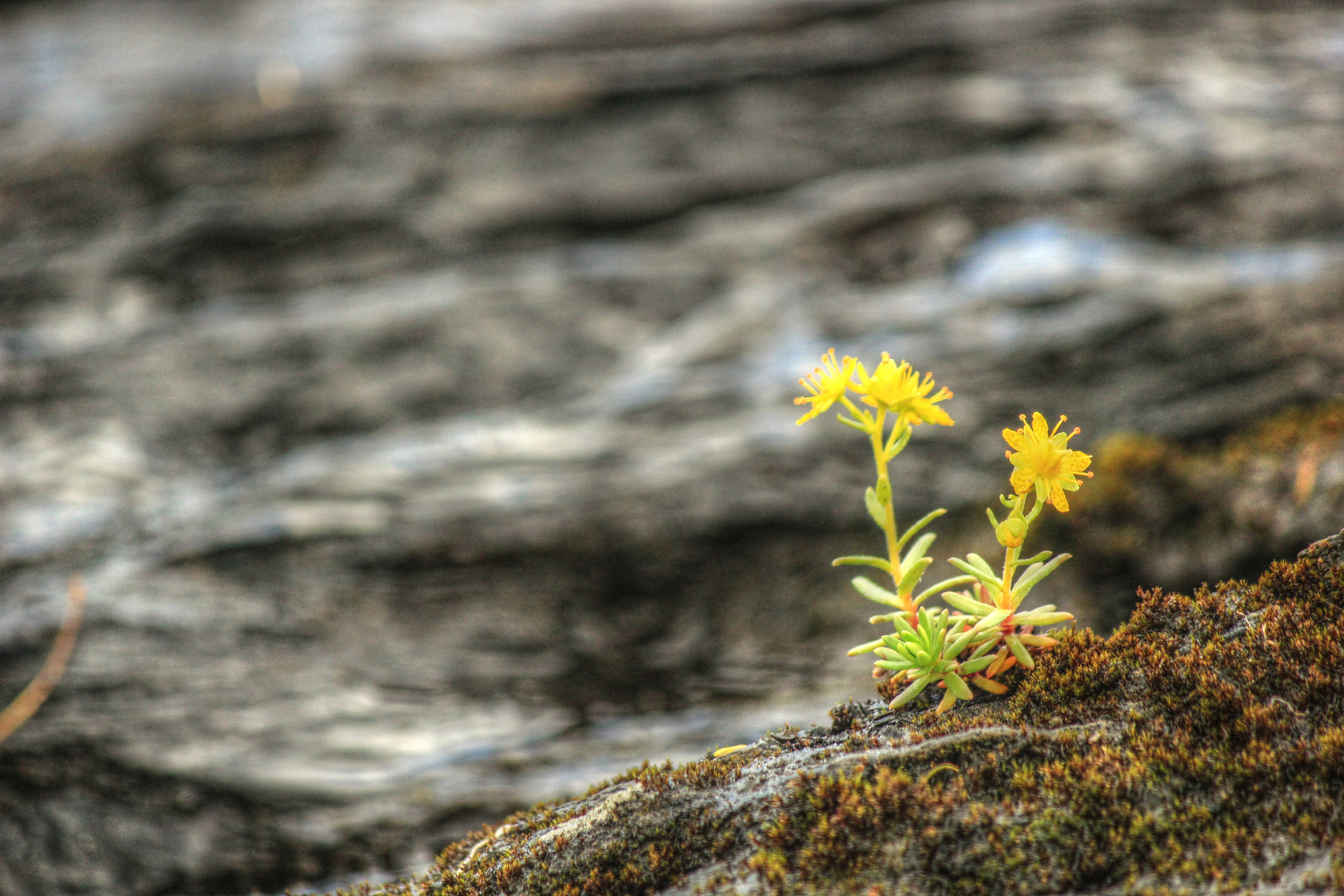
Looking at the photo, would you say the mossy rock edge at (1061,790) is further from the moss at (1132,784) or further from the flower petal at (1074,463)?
the flower petal at (1074,463)

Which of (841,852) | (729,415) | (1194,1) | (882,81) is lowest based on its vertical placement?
(841,852)

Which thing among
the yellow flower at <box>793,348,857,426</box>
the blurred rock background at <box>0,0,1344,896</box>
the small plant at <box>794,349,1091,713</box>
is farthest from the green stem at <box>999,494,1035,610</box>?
the blurred rock background at <box>0,0,1344,896</box>

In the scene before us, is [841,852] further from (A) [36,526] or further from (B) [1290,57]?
(B) [1290,57]

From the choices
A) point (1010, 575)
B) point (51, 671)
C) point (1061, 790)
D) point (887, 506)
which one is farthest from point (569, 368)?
point (1061, 790)

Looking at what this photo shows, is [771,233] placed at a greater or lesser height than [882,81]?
lesser

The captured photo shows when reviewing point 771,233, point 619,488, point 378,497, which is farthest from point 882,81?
point 378,497

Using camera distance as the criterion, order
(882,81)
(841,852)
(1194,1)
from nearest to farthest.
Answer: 1. (841,852)
2. (882,81)
3. (1194,1)

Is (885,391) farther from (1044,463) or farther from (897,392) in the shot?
(1044,463)
